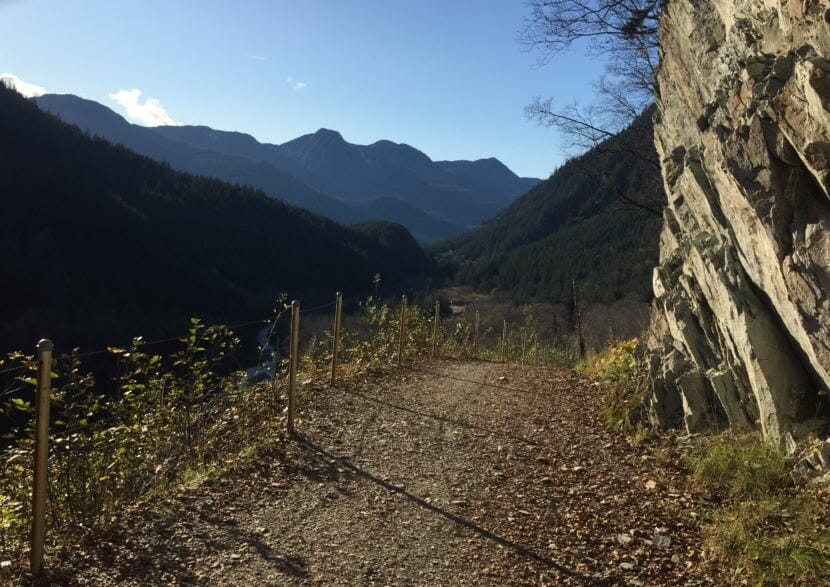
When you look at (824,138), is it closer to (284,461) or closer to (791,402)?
(791,402)

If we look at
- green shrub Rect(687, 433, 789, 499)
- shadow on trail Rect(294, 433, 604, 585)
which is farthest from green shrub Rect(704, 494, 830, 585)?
shadow on trail Rect(294, 433, 604, 585)

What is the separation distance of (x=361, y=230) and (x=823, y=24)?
163273mm

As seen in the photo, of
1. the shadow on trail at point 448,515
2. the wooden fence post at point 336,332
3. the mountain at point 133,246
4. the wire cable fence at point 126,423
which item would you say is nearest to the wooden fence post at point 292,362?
the wire cable fence at point 126,423

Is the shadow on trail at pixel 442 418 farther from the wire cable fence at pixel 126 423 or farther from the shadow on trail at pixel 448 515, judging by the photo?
the shadow on trail at pixel 448 515

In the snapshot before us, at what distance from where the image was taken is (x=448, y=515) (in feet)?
17.4

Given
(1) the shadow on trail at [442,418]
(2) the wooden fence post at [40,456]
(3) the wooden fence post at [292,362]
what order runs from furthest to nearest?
(1) the shadow on trail at [442,418], (3) the wooden fence post at [292,362], (2) the wooden fence post at [40,456]

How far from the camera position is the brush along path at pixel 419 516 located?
425 centimetres

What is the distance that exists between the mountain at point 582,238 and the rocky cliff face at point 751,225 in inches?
242

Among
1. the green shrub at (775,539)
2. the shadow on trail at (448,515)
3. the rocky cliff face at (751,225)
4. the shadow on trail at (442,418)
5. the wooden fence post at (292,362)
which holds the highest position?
the rocky cliff face at (751,225)

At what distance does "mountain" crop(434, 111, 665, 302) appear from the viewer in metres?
14.8

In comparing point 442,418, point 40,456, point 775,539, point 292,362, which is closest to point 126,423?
point 40,456

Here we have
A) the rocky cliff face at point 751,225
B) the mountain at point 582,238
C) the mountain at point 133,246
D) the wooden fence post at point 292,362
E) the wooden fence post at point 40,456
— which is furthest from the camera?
the mountain at point 133,246

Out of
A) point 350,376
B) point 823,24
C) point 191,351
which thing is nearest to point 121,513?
point 191,351

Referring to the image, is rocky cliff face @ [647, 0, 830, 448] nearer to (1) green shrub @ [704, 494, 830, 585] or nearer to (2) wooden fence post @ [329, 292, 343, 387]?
(1) green shrub @ [704, 494, 830, 585]
